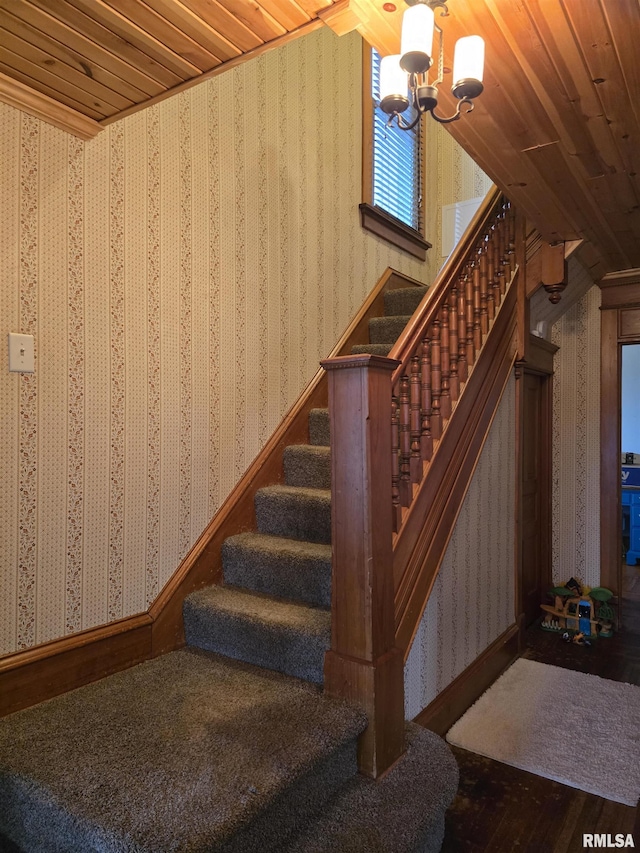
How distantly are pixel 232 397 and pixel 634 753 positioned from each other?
2.19 metres

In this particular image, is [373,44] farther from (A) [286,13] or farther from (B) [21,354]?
(B) [21,354]

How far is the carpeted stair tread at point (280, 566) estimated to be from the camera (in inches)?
84.4

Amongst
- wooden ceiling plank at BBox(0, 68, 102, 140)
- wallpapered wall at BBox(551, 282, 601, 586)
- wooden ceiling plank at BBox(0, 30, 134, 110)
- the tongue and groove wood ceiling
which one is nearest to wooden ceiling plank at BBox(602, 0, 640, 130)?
the tongue and groove wood ceiling

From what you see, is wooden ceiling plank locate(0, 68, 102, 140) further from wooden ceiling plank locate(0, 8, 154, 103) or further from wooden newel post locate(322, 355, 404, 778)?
wooden newel post locate(322, 355, 404, 778)

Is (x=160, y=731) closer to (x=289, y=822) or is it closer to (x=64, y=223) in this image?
(x=289, y=822)

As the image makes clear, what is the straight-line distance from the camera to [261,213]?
2.67 metres

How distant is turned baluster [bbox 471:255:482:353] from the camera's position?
2.64 meters

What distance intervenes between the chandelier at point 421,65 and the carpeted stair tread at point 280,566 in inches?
59.4

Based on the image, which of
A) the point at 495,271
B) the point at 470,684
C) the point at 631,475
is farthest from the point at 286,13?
the point at 631,475

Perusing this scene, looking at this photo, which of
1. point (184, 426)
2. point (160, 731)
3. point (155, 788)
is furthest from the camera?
point (184, 426)

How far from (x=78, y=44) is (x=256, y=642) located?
6.06 ft

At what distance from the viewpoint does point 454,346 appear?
2463mm

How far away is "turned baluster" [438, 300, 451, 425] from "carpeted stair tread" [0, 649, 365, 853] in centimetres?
120

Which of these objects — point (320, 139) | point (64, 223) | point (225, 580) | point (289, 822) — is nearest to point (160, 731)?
point (289, 822)
